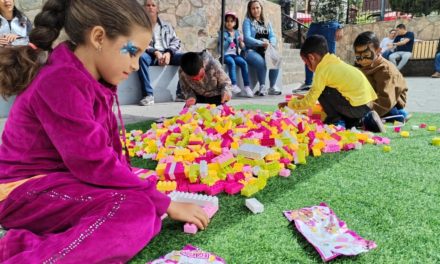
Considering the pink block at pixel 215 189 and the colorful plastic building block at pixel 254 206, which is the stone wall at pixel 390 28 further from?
the colorful plastic building block at pixel 254 206

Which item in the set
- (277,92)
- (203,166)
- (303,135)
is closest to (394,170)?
(303,135)

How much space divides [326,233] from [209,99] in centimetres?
295

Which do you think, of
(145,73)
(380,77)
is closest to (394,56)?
(380,77)

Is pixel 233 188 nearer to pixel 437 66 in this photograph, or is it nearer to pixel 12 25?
pixel 12 25

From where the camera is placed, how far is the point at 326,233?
1.38 metres

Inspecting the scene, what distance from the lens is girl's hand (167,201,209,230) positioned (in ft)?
4.42

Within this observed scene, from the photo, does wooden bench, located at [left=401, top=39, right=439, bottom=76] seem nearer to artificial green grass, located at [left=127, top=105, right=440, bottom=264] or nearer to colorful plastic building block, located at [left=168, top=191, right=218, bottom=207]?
artificial green grass, located at [left=127, top=105, right=440, bottom=264]

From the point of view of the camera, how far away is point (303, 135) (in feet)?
8.78

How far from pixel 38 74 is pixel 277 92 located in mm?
5910

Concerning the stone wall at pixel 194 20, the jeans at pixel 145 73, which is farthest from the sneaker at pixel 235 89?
the jeans at pixel 145 73

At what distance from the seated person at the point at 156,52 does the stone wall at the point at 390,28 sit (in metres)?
8.76

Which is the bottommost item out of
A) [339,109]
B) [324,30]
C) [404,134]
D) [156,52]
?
[404,134]

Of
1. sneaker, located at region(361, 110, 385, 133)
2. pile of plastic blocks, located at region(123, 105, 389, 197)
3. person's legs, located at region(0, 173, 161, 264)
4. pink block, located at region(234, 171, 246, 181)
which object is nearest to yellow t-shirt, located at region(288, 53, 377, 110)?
sneaker, located at region(361, 110, 385, 133)

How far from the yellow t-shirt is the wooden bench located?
920 cm
